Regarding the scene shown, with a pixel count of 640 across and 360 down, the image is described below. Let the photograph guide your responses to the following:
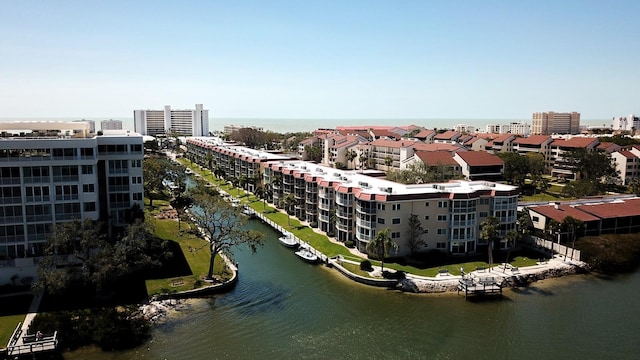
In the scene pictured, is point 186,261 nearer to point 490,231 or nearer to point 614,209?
point 490,231

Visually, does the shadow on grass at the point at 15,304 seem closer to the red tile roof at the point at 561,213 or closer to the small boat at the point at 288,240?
the small boat at the point at 288,240

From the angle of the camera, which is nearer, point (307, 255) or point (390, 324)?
point (390, 324)

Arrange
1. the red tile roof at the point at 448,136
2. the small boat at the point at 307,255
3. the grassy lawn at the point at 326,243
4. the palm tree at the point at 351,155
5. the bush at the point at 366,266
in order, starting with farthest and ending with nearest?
the red tile roof at the point at 448,136
the palm tree at the point at 351,155
the small boat at the point at 307,255
the grassy lawn at the point at 326,243
the bush at the point at 366,266

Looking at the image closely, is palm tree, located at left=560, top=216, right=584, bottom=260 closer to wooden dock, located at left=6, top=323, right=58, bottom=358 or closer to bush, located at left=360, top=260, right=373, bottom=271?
bush, located at left=360, top=260, right=373, bottom=271

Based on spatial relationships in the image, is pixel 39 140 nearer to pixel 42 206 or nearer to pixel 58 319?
pixel 42 206

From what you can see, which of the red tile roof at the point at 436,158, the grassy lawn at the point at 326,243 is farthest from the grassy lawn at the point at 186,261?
the red tile roof at the point at 436,158

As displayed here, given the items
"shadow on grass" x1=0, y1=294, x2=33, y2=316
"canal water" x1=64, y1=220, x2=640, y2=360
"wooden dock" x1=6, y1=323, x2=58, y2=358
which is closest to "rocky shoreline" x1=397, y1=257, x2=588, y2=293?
"canal water" x1=64, y1=220, x2=640, y2=360

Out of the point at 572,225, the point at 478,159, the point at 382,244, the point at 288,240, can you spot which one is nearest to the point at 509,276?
the point at 572,225
